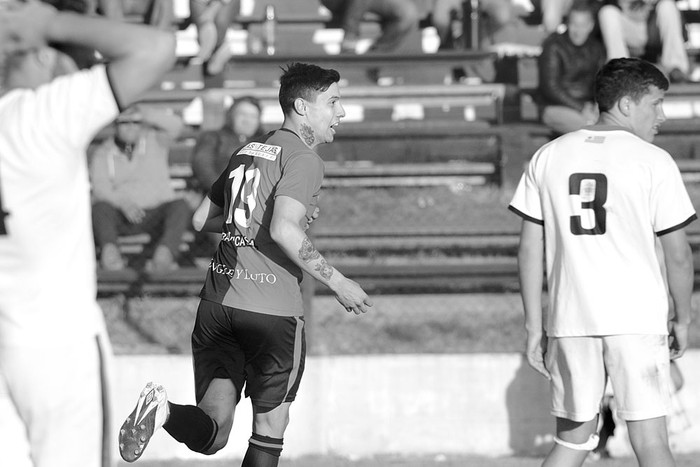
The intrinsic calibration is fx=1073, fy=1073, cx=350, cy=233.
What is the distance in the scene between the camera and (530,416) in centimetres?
750

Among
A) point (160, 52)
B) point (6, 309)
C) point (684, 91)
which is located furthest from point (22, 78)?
point (684, 91)

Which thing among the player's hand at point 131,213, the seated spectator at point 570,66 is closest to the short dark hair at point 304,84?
the player's hand at point 131,213

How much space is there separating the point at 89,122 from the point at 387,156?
21.6 ft

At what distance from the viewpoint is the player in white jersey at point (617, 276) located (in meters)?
4.80

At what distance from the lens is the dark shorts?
4.87 m

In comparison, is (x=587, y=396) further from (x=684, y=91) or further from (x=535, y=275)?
(x=684, y=91)

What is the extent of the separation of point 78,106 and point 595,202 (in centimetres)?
266

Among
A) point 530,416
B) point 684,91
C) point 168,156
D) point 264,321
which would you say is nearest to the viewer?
point 264,321

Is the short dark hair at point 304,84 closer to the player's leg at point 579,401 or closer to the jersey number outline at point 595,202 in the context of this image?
the jersey number outline at point 595,202

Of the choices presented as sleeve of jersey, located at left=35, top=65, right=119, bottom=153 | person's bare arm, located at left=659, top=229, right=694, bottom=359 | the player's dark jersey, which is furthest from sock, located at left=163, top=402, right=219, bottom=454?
person's bare arm, located at left=659, top=229, right=694, bottom=359

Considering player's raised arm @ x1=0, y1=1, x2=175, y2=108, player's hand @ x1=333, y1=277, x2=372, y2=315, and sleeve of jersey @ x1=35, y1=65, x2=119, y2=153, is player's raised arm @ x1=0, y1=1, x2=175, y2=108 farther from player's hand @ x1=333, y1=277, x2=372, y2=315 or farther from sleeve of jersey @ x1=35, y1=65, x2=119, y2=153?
player's hand @ x1=333, y1=277, x2=372, y2=315

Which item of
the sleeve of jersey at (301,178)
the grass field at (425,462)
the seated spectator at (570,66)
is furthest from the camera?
the seated spectator at (570,66)

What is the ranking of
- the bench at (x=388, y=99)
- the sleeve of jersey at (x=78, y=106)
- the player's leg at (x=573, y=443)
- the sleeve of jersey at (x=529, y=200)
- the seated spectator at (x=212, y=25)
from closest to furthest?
1. the sleeve of jersey at (x=78, y=106)
2. the player's leg at (x=573, y=443)
3. the sleeve of jersey at (x=529, y=200)
4. the bench at (x=388, y=99)
5. the seated spectator at (x=212, y=25)

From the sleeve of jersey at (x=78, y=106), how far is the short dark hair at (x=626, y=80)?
9.08 feet
